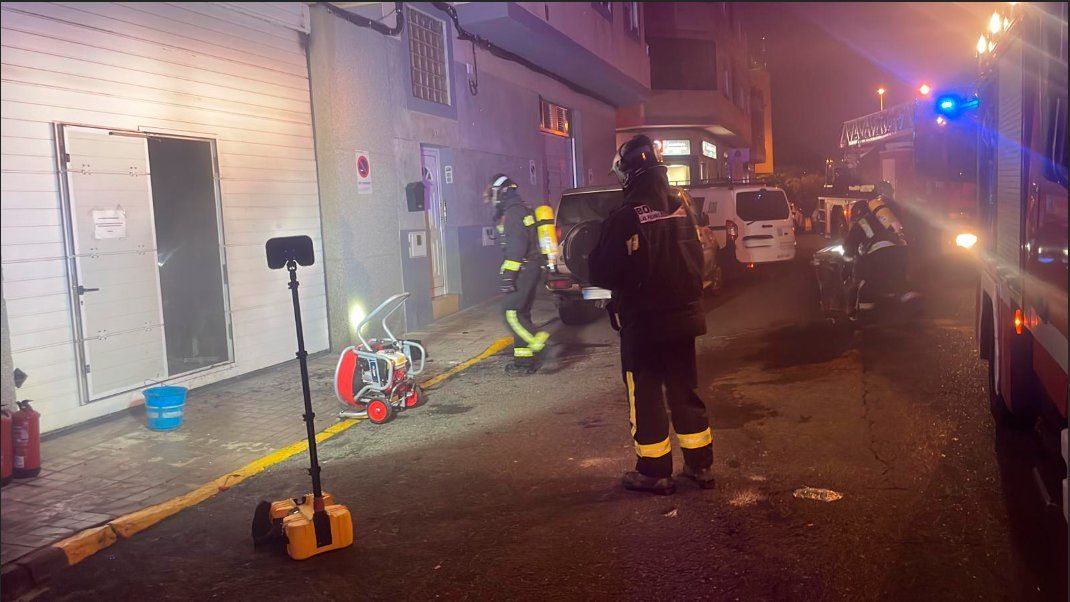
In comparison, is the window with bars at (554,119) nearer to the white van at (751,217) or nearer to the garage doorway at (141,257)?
the white van at (751,217)

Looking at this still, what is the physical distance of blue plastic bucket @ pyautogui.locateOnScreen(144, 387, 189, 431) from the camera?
7375mm

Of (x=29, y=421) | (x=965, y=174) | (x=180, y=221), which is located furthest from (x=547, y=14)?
(x=29, y=421)

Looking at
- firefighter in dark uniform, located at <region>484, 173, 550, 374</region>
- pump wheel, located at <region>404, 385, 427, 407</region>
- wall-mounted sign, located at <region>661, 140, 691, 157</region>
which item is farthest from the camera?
wall-mounted sign, located at <region>661, 140, 691, 157</region>

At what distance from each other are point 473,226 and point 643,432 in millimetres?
10344

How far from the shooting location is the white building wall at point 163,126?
704cm

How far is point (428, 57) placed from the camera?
540 inches

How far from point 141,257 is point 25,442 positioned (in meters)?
2.60

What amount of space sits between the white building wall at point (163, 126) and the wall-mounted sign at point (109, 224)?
38cm

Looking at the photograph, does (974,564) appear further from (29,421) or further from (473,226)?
(473,226)

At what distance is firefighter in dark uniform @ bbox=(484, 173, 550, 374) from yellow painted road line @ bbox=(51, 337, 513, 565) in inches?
100

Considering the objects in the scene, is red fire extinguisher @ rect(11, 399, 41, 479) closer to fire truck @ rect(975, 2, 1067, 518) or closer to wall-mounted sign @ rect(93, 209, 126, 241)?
wall-mounted sign @ rect(93, 209, 126, 241)

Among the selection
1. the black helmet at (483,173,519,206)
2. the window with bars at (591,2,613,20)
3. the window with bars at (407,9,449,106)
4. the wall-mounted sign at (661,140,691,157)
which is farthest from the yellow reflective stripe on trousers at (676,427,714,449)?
the wall-mounted sign at (661,140,691,157)

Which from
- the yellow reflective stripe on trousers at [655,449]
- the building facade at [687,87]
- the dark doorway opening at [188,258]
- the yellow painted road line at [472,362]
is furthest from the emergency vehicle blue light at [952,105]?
the building facade at [687,87]

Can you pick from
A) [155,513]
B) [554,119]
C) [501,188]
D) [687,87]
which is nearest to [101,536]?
[155,513]
